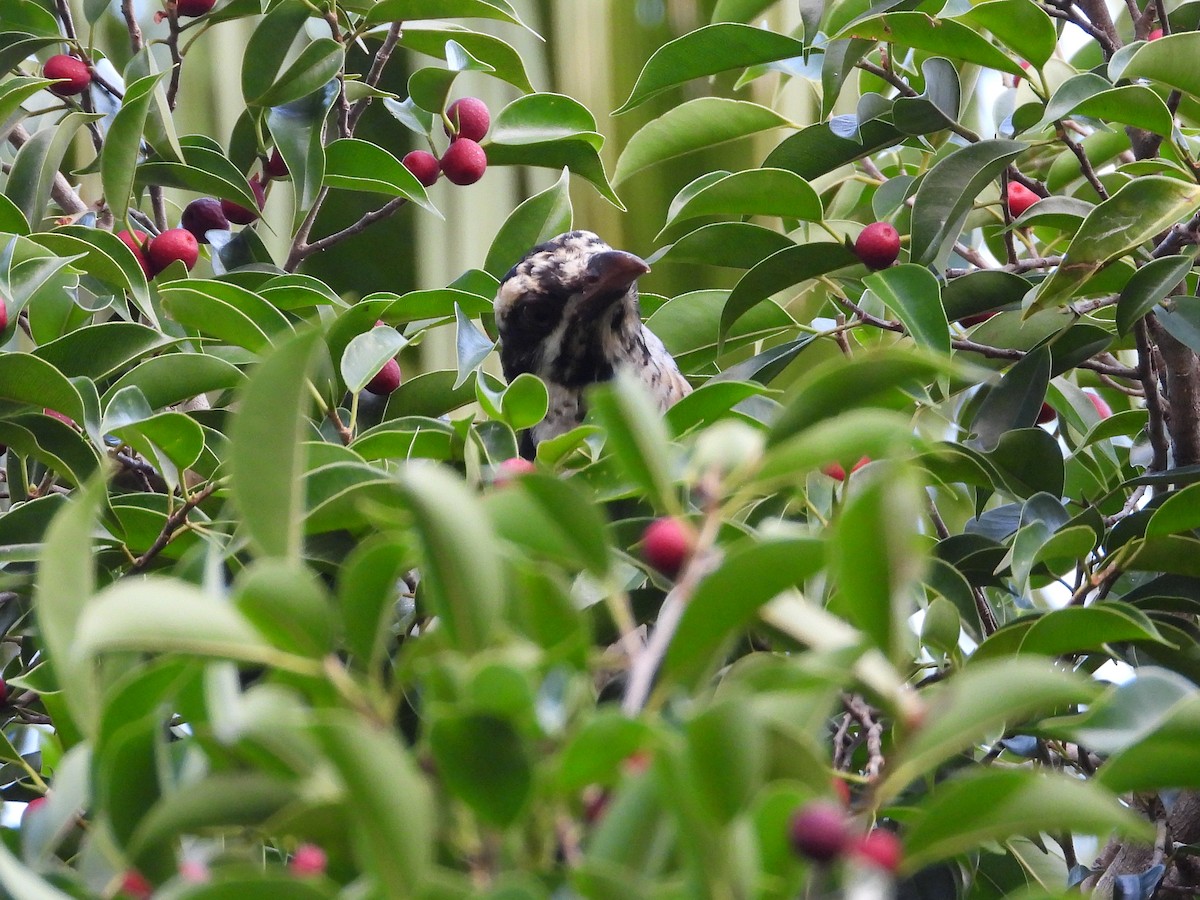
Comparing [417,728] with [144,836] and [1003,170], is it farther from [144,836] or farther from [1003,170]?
[1003,170]

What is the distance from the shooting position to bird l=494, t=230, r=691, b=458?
8.03ft

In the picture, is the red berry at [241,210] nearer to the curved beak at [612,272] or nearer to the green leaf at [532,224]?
the green leaf at [532,224]

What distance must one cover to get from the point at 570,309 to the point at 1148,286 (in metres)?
1.21

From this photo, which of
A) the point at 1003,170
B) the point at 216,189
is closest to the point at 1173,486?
the point at 1003,170

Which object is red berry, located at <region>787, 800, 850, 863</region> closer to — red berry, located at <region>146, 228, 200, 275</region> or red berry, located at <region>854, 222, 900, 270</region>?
red berry, located at <region>854, 222, 900, 270</region>

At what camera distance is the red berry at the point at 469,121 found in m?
2.11

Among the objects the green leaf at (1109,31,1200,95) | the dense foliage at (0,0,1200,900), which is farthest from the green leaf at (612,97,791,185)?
the green leaf at (1109,31,1200,95)

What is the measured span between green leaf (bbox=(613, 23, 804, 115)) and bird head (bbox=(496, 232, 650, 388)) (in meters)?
0.51

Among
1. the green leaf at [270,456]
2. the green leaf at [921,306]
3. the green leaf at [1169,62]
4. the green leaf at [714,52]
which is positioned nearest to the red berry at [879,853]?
the green leaf at [270,456]

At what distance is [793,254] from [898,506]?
3.50 feet

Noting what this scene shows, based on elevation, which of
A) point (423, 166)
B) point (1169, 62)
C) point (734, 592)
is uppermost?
point (1169, 62)

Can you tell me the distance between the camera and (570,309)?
2.53 metres

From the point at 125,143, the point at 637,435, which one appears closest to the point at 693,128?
the point at 125,143

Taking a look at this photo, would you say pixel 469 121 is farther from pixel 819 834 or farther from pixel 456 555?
pixel 819 834
